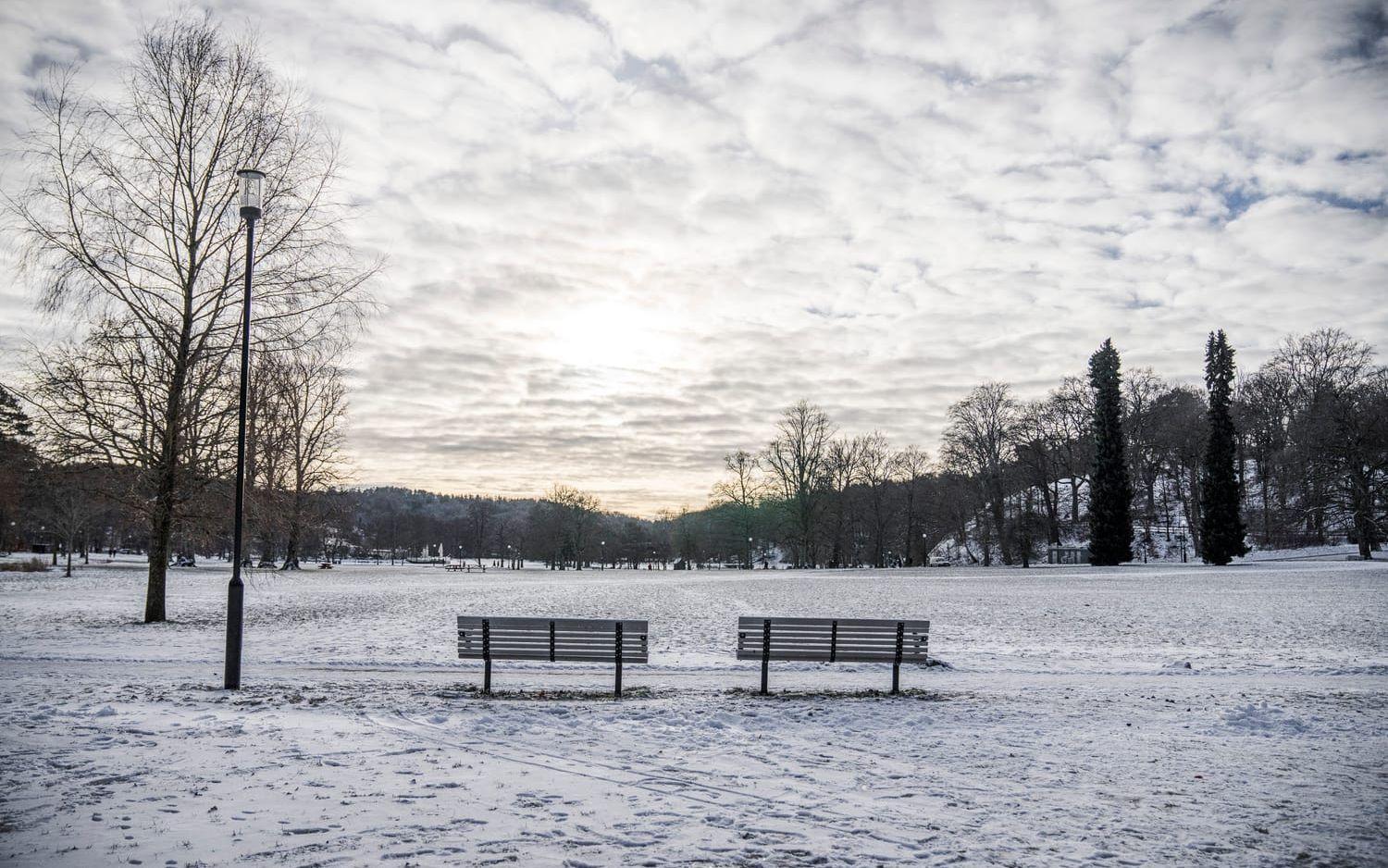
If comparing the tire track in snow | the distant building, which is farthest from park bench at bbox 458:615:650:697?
the distant building

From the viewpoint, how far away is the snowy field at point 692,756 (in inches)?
184

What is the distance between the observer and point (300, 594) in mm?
27359

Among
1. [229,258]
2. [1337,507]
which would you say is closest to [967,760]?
[229,258]

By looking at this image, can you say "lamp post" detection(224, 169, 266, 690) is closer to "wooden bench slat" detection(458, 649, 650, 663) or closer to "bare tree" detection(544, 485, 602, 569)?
"wooden bench slat" detection(458, 649, 650, 663)

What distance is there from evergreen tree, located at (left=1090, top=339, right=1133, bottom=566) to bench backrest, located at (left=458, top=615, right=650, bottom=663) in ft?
172

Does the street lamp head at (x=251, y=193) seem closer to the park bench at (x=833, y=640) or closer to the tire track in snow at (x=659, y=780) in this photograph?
the tire track in snow at (x=659, y=780)

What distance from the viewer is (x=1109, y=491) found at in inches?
2087

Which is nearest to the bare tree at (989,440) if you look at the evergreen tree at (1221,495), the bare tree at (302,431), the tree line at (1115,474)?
the tree line at (1115,474)

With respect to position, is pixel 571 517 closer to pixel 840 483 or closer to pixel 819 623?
pixel 840 483

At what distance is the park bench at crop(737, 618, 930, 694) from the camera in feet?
32.0

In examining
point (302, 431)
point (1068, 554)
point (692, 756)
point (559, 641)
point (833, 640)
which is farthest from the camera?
point (1068, 554)

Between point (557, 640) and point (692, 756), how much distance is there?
3.26m

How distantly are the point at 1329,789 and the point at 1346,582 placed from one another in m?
30.3

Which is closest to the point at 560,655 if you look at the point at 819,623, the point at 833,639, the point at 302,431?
the point at 819,623
